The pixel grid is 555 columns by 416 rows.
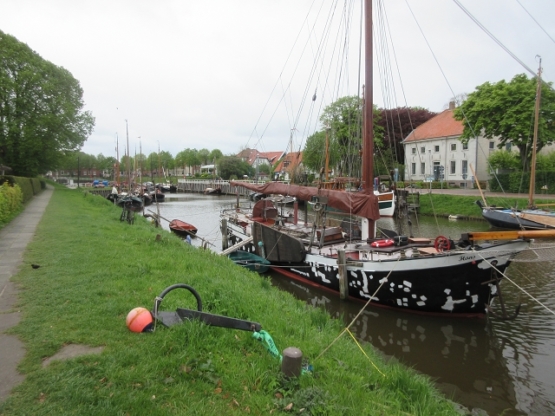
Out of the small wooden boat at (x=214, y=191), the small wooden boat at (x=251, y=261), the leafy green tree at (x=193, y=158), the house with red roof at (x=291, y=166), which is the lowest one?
the small wooden boat at (x=251, y=261)

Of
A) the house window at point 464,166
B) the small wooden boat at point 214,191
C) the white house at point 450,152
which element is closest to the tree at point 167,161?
the small wooden boat at point 214,191

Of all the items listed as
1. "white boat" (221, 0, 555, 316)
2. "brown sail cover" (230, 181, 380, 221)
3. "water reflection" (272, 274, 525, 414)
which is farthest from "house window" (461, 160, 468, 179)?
"water reflection" (272, 274, 525, 414)

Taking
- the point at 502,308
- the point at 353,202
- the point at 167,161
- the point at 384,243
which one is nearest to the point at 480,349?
the point at 502,308

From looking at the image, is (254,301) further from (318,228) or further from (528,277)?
(528,277)

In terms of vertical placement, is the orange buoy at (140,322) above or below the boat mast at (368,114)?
below

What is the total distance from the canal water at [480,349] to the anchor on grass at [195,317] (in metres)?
4.54

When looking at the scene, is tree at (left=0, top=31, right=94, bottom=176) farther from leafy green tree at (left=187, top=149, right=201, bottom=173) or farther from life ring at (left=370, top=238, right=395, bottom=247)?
leafy green tree at (left=187, top=149, right=201, bottom=173)

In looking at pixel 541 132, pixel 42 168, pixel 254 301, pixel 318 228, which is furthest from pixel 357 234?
pixel 42 168

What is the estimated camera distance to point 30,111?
130ft

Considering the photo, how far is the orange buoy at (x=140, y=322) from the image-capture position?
195 inches

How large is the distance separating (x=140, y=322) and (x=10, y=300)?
10.1 ft

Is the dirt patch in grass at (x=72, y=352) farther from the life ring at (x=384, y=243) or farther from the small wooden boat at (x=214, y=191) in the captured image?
the small wooden boat at (x=214, y=191)

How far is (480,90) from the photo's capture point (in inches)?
1508

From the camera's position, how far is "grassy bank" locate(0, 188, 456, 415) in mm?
3631
